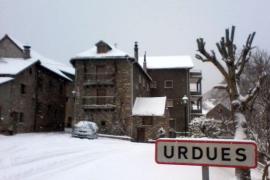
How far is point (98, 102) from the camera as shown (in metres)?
34.7

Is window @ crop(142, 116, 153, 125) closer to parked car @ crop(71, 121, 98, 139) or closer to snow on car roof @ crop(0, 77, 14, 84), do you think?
parked car @ crop(71, 121, 98, 139)

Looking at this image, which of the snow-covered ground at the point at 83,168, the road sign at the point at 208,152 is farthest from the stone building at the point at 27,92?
the road sign at the point at 208,152

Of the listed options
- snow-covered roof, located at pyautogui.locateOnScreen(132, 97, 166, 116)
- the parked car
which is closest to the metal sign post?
the parked car

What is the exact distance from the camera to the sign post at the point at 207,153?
3.30m

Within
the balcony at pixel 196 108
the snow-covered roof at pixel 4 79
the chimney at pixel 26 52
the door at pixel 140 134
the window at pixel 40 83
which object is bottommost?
the door at pixel 140 134

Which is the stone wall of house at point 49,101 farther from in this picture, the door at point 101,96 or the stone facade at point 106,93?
the door at point 101,96

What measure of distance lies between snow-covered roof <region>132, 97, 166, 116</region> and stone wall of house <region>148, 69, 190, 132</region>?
973 cm

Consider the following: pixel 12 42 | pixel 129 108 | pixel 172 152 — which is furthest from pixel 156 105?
pixel 172 152

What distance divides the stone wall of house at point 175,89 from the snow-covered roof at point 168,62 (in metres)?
0.57

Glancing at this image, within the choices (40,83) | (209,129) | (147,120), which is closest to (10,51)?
(40,83)

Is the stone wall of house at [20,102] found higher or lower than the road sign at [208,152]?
higher

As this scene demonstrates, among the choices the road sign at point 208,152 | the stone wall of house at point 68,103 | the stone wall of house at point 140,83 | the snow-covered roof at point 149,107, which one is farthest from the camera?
the stone wall of house at point 68,103

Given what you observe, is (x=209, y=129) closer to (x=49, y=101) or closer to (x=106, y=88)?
(x=106, y=88)

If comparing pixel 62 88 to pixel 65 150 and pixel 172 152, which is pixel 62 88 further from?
pixel 172 152
